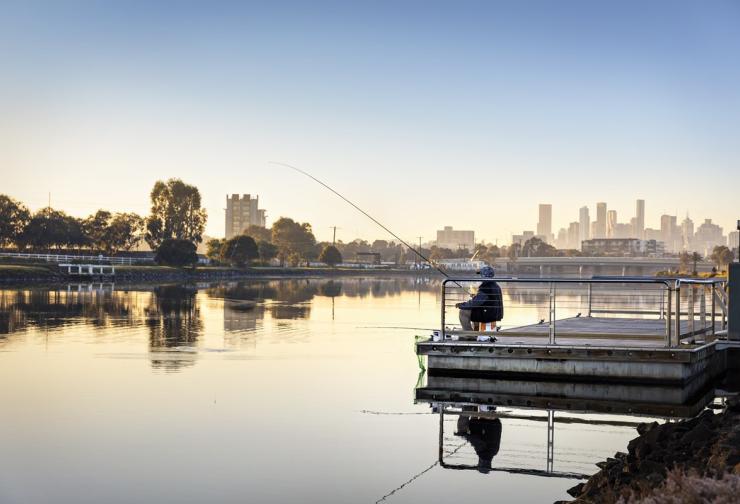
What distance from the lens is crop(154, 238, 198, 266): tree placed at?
442ft

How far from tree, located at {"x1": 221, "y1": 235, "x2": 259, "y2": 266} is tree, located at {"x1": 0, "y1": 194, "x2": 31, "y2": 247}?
3503 centimetres

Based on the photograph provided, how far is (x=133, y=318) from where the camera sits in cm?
3844

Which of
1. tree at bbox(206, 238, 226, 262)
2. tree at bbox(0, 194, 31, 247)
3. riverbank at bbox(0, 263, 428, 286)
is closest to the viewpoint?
riverbank at bbox(0, 263, 428, 286)

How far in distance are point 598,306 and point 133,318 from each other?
3575cm

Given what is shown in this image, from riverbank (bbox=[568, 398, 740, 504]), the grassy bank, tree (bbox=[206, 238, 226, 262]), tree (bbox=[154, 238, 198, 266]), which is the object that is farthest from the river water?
tree (bbox=[206, 238, 226, 262])

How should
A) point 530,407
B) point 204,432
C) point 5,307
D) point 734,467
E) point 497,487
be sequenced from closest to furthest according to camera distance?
point 734,467 → point 497,487 → point 204,432 → point 530,407 → point 5,307

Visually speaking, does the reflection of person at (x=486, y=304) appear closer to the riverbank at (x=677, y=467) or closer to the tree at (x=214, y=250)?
the riverbank at (x=677, y=467)

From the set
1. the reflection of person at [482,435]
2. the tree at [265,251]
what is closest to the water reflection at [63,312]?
the reflection of person at [482,435]

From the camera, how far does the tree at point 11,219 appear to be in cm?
12962

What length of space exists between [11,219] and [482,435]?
128183mm

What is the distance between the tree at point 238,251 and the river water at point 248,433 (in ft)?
425

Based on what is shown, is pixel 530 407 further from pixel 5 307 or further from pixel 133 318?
pixel 5 307

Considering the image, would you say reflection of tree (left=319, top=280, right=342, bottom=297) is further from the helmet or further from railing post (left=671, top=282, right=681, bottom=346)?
railing post (left=671, top=282, right=681, bottom=346)

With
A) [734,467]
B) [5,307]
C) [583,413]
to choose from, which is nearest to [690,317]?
[583,413]
